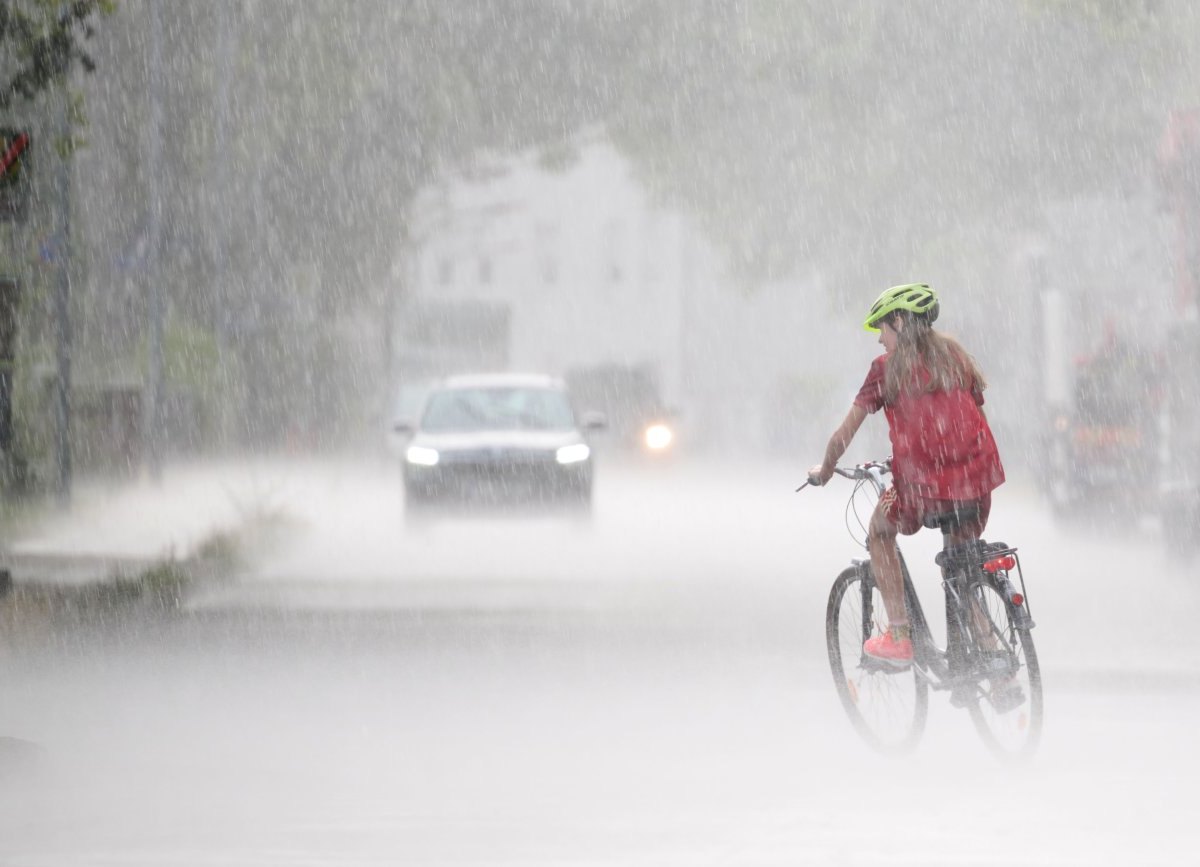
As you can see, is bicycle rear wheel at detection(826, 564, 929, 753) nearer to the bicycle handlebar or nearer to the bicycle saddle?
the bicycle handlebar

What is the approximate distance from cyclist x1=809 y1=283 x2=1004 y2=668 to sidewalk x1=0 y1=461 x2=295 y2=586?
7.90 m

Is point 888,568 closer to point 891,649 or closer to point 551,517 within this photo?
point 891,649

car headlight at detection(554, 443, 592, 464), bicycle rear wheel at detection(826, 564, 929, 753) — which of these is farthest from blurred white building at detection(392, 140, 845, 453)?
bicycle rear wheel at detection(826, 564, 929, 753)

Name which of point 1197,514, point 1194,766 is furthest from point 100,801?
point 1197,514

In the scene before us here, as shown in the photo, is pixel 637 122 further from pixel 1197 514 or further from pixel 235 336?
pixel 1197 514

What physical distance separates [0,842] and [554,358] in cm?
8109

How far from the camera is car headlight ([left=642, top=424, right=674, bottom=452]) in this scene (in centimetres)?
3856

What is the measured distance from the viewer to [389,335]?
60.4m

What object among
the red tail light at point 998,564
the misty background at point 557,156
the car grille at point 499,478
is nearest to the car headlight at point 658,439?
the misty background at point 557,156

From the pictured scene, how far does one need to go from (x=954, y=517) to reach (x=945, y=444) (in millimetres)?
248

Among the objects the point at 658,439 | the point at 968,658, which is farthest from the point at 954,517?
the point at 658,439

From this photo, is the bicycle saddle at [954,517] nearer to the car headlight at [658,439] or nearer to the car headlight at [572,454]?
the car headlight at [572,454]

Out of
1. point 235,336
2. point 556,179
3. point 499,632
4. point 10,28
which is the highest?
point 556,179

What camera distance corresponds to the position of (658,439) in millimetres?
38688
